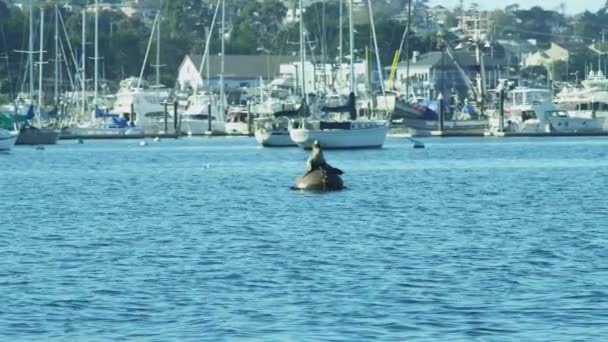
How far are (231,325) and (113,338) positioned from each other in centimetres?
200

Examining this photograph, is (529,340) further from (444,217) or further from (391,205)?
(391,205)

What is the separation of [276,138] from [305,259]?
2769 inches

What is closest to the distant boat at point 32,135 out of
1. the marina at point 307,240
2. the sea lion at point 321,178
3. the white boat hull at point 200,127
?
the marina at point 307,240

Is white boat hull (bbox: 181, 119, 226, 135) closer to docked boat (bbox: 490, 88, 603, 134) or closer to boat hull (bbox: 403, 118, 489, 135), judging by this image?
boat hull (bbox: 403, 118, 489, 135)

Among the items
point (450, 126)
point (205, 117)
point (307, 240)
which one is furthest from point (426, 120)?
point (307, 240)

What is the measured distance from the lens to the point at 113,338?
27.2 m

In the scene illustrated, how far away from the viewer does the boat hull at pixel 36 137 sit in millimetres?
123938

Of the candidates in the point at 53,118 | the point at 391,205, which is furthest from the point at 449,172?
the point at 53,118

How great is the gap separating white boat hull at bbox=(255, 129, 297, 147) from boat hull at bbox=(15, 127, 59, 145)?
803 inches

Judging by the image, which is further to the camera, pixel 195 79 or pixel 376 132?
pixel 195 79

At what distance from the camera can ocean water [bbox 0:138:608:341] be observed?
2838 centimetres

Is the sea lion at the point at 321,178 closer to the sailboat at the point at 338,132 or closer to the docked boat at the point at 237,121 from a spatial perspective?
the sailboat at the point at 338,132

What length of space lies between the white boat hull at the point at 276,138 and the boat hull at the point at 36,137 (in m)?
20.4

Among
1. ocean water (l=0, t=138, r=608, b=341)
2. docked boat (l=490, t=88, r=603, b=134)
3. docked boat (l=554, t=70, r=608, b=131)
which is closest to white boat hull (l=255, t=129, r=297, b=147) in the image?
ocean water (l=0, t=138, r=608, b=341)
